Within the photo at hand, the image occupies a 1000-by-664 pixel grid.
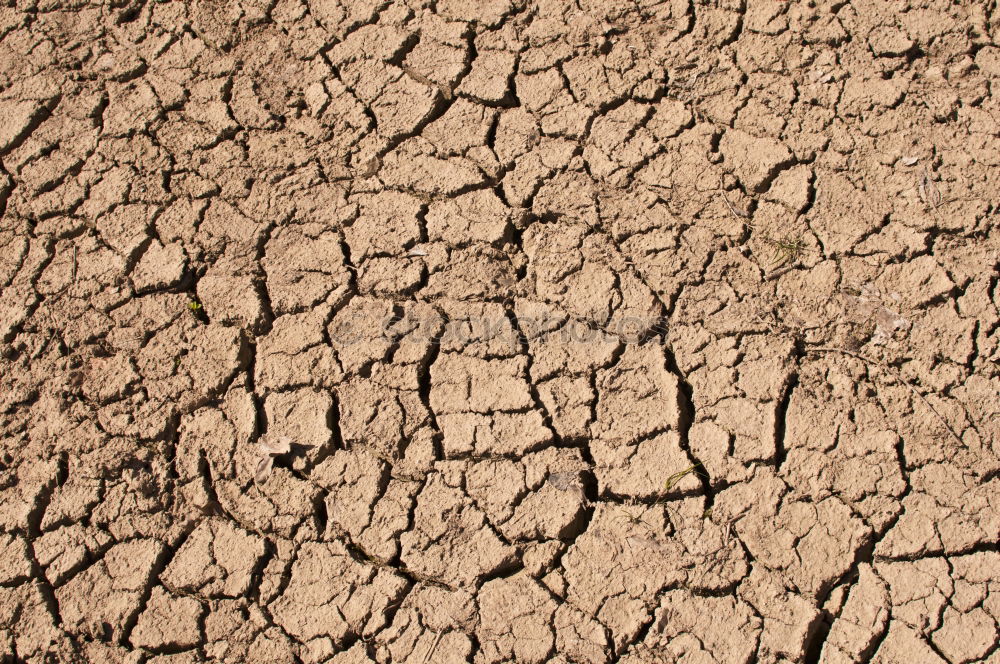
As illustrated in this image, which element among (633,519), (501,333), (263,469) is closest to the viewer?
(633,519)

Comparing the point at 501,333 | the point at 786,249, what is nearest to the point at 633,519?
the point at 501,333

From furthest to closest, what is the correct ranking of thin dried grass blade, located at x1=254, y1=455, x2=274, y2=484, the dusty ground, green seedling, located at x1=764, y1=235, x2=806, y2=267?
green seedling, located at x1=764, y1=235, x2=806, y2=267
thin dried grass blade, located at x1=254, y1=455, x2=274, y2=484
the dusty ground

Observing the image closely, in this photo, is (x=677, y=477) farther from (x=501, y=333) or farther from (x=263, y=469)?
(x=263, y=469)

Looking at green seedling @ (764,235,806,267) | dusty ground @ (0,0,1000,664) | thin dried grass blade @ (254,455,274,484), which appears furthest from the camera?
green seedling @ (764,235,806,267)

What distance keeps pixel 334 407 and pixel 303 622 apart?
0.58 m

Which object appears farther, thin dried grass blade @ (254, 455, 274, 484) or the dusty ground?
thin dried grass blade @ (254, 455, 274, 484)

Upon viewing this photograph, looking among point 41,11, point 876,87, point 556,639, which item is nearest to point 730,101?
point 876,87

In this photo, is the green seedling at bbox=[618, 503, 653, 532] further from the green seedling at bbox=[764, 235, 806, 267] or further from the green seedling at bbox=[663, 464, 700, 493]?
the green seedling at bbox=[764, 235, 806, 267]

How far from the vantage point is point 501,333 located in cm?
249

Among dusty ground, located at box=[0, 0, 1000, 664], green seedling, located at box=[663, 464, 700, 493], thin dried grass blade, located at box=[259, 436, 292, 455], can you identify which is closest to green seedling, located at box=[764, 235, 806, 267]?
dusty ground, located at box=[0, 0, 1000, 664]

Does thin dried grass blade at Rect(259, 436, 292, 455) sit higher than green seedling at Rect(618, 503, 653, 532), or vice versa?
green seedling at Rect(618, 503, 653, 532)

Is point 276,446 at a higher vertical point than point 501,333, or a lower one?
lower

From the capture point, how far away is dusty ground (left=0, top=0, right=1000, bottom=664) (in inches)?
86.7

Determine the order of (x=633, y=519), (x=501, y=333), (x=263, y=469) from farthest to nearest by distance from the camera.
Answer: (x=501, y=333) → (x=263, y=469) → (x=633, y=519)
